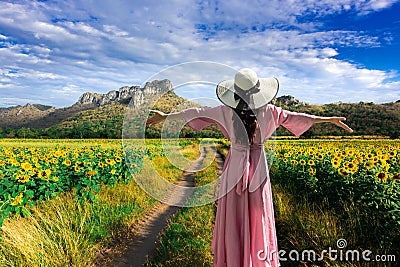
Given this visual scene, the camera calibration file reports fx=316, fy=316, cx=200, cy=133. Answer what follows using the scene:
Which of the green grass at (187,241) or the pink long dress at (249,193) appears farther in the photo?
the green grass at (187,241)

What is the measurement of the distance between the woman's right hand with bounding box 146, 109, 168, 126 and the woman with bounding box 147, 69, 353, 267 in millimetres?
126

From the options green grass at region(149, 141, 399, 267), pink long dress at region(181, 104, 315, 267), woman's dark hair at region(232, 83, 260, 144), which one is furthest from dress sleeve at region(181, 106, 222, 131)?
green grass at region(149, 141, 399, 267)

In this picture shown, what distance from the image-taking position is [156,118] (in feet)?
12.1

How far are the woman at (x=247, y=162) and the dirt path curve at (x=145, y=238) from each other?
650 millimetres

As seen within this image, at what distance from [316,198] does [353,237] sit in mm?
1632

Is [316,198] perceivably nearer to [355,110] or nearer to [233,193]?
[233,193]

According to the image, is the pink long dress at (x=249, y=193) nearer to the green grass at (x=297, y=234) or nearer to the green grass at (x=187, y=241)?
the green grass at (x=187, y=241)

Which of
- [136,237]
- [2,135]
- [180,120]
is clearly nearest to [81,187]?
A: [136,237]

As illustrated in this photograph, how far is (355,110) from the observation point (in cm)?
6919

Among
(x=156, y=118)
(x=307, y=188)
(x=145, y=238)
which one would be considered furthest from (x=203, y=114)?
(x=307, y=188)

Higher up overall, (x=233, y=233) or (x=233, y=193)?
(x=233, y=193)

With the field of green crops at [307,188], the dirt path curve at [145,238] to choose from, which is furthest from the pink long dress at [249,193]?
the dirt path curve at [145,238]

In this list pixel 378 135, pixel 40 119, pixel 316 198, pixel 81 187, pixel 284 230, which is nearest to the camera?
pixel 284 230

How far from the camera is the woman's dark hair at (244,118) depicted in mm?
3301
